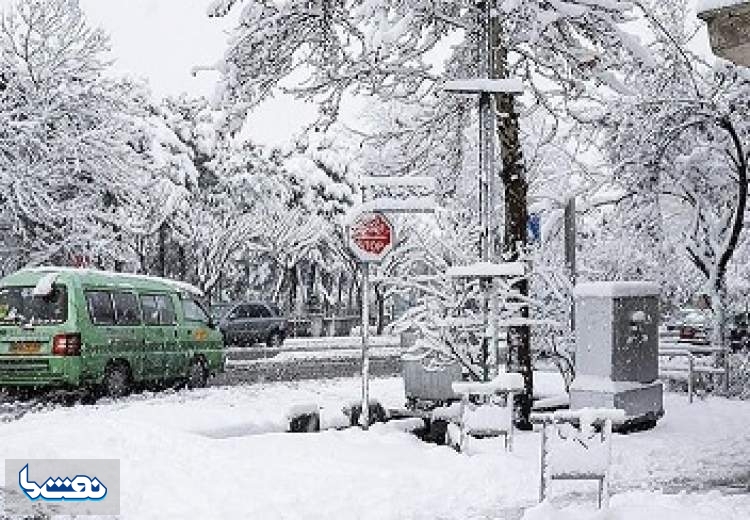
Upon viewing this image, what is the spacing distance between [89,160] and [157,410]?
1520 centimetres

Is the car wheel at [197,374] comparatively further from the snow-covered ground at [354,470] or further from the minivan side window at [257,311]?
the minivan side window at [257,311]

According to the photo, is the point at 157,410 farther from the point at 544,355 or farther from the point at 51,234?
the point at 51,234

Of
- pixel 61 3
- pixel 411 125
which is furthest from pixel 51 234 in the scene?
pixel 411 125

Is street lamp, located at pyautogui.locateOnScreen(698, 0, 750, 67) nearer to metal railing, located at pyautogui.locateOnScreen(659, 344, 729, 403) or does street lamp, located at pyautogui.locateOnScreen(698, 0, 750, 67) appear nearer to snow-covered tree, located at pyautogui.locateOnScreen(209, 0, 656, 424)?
snow-covered tree, located at pyautogui.locateOnScreen(209, 0, 656, 424)

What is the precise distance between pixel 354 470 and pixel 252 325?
81.0ft

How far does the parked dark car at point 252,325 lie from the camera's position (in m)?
33.3

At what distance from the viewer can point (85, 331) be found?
53.1 ft

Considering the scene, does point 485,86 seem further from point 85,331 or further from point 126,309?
point 126,309

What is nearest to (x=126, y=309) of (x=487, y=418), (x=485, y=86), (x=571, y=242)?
(x=571, y=242)

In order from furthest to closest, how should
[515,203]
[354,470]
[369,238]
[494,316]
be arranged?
1. [515,203]
2. [369,238]
3. [494,316]
4. [354,470]

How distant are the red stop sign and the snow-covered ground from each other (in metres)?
2.06

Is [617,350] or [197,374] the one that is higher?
[617,350]

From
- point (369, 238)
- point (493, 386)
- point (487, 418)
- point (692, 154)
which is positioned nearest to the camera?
point (493, 386)

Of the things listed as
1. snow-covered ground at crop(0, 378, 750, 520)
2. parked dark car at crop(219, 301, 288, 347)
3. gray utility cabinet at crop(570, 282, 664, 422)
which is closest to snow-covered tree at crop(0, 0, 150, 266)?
parked dark car at crop(219, 301, 288, 347)
